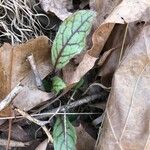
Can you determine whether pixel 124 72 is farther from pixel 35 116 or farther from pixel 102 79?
pixel 35 116

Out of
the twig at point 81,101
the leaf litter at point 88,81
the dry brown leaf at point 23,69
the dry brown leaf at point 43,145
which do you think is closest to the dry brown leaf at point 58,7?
the leaf litter at point 88,81

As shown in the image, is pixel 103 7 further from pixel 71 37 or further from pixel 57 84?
pixel 57 84

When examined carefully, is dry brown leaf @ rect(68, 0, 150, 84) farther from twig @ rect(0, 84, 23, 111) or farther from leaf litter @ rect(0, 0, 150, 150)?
twig @ rect(0, 84, 23, 111)

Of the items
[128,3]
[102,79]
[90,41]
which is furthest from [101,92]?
[128,3]

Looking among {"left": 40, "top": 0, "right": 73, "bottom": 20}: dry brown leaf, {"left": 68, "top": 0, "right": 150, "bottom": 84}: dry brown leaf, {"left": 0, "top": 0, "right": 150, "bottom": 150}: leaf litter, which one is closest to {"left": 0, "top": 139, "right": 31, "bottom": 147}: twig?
{"left": 0, "top": 0, "right": 150, "bottom": 150}: leaf litter

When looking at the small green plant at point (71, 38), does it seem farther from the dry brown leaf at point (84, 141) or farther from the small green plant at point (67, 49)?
the dry brown leaf at point (84, 141)

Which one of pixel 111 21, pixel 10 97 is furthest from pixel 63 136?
pixel 111 21
